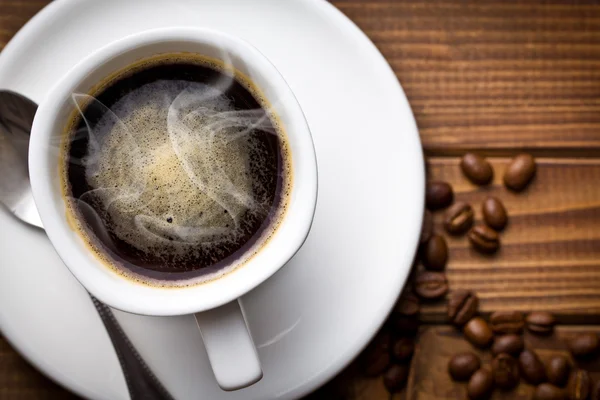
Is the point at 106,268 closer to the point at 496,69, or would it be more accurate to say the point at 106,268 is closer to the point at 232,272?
the point at 232,272

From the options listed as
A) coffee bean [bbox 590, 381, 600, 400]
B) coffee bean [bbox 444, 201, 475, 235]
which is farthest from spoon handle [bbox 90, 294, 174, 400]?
coffee bean [bbox 590, 381, 600, 400]

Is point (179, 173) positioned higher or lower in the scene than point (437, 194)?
higher

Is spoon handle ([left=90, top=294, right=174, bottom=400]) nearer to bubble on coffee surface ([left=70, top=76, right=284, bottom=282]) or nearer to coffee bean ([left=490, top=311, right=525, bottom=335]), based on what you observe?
bubble on coffee surface ([left=70, top=76, right=284, bottom=282])

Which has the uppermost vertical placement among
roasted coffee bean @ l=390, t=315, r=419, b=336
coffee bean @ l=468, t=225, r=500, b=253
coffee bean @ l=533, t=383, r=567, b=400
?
coffee bean @ l=468, t=225, r=500, b=253

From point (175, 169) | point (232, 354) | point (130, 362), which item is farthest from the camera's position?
point (130, 362)

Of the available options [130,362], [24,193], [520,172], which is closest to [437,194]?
[520,172]

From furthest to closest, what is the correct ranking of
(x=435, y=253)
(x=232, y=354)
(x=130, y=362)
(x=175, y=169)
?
1. (x=435, y=253)
2. (x=130, y=362)
3. (x=175, y=169)
4. (x=232, y=354)
